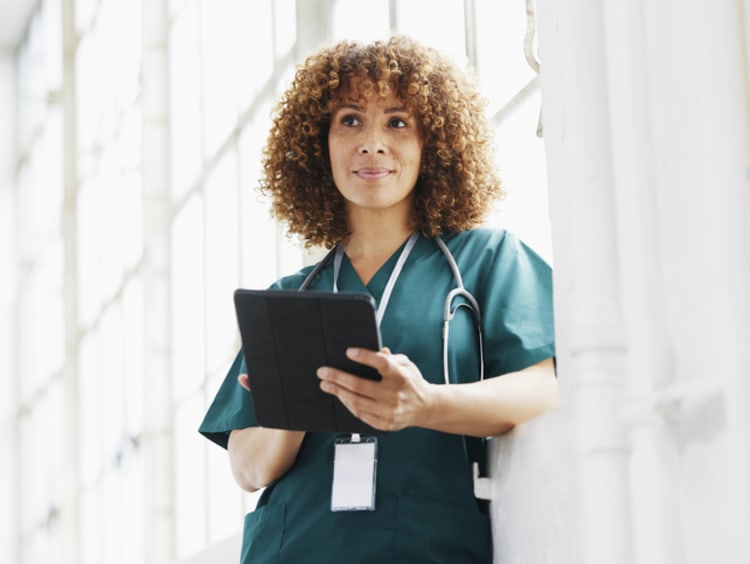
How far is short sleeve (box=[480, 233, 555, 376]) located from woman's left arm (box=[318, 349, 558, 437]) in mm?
33

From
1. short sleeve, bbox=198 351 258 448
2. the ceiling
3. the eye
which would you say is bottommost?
short sleeve, bbox=198 351 258 448

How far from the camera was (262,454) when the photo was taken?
2129 millimetres

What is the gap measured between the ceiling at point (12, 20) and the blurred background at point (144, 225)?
0.02 meters

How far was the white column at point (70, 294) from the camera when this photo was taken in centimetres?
719

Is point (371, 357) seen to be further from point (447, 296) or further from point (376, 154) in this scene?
point (376, 154)

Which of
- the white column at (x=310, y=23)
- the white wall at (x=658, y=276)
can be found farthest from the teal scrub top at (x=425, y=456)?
the white column at (x=310, y=23)

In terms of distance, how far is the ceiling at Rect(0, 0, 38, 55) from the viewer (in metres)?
8.62

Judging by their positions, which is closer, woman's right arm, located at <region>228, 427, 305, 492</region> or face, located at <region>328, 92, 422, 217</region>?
woman's right arm, located at <region>228, 427, 305, 492</region>

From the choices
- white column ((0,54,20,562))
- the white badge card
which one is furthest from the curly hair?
white column ((0,54,20,562))

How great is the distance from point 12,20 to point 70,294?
216cm

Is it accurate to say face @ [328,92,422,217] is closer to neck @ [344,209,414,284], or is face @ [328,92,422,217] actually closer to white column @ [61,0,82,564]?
neck @ [344,209,414,284]

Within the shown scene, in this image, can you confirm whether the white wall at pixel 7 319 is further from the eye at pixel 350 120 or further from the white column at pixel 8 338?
the eye at pixel 350 120

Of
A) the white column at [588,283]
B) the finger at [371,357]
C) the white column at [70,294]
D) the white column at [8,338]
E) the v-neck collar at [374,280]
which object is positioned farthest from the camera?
the white column at [8,338]

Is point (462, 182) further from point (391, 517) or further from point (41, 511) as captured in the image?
point (41, 511)
